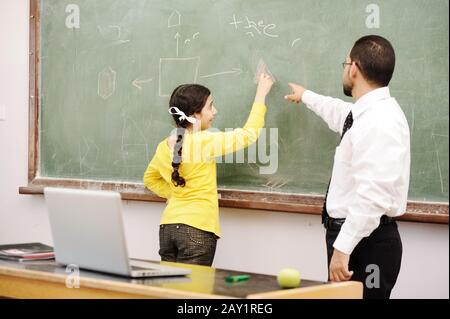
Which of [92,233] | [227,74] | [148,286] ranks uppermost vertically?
[227,74]

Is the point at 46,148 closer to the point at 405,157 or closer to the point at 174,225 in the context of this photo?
the point at 174,225

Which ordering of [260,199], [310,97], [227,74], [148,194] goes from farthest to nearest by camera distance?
[148,194] < [227,74] < [260,199] < [310,97]

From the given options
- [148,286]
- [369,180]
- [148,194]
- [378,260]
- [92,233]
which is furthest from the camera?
[148,194]

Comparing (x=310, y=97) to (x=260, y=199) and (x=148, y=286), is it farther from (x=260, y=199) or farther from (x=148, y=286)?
(x=148, y=286)

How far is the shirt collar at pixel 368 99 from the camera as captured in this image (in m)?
2.99

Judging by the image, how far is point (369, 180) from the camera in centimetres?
282

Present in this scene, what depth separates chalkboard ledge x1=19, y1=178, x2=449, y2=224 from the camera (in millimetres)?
3273

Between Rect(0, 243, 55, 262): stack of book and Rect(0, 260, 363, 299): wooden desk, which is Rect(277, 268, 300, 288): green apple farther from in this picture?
Rect(0, 243, 55, 262): stack of book

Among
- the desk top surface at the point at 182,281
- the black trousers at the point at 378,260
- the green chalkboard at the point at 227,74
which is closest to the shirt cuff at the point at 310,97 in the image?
the green chalkboard at the point at 227,74

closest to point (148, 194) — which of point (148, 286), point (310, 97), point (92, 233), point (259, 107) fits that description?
point (259, 107)

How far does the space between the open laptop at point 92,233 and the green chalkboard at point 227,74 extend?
122 centimetres

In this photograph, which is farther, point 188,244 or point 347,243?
point 188,244

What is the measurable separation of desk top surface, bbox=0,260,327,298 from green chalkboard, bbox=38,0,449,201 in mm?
1064

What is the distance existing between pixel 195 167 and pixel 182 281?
3.95ft
